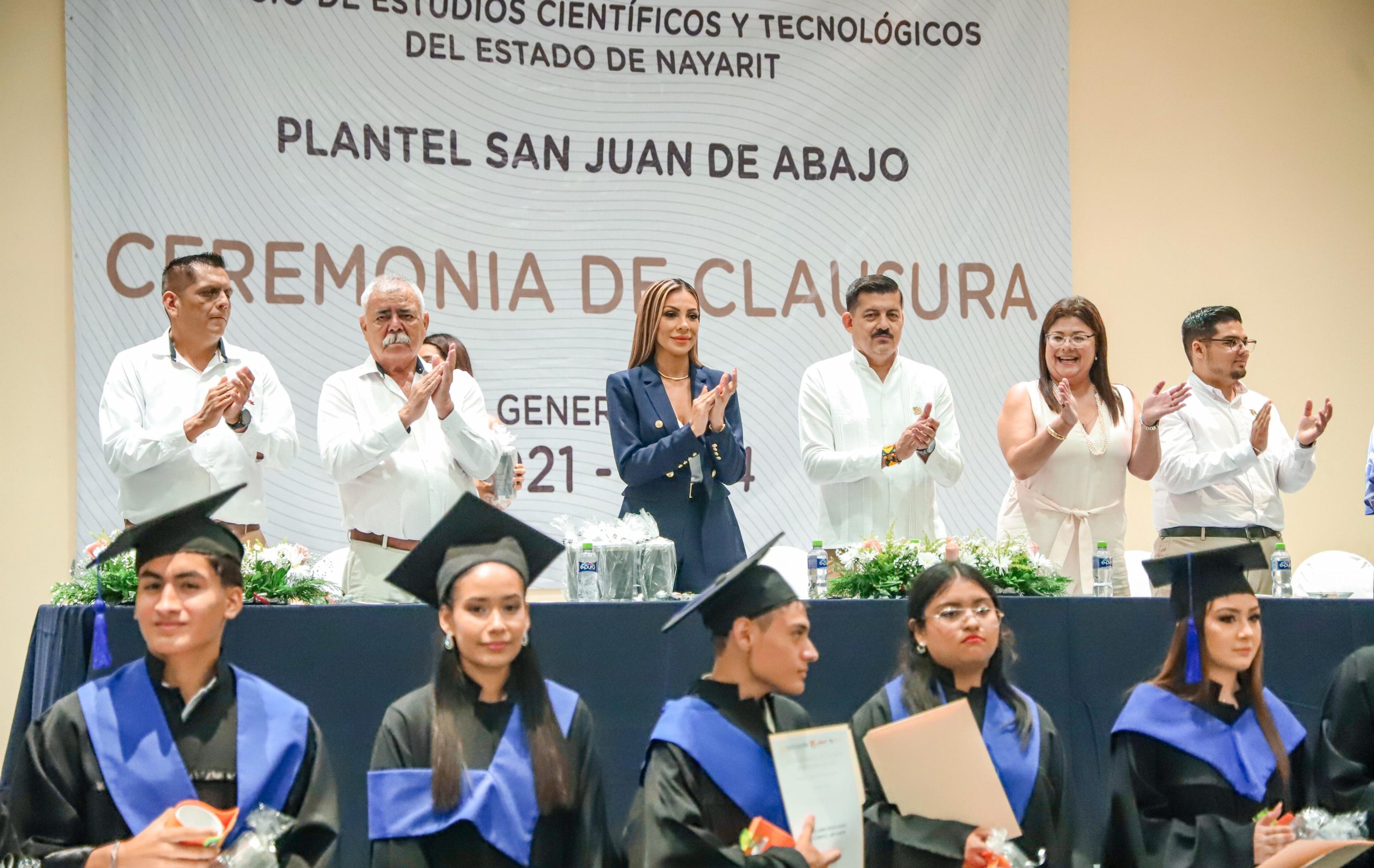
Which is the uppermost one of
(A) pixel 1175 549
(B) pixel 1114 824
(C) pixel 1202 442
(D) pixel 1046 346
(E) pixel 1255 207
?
(E) pixel 1255 207

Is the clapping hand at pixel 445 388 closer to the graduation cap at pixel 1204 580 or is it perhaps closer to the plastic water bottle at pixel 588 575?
the plastic water bottle at pixel 588 575

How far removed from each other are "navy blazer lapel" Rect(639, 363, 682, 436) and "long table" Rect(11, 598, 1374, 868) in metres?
0.90

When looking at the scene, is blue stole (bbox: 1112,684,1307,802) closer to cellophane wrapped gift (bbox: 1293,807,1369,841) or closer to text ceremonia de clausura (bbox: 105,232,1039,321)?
cellophane wrapped gift (bbox: 1293,807,1369,841)

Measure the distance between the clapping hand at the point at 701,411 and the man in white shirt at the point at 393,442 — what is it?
0.65 metres

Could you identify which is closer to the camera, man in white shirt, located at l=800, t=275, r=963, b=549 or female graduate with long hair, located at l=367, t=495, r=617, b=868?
female graduate with long hair, located at l=367, t=495, r=617, b=868

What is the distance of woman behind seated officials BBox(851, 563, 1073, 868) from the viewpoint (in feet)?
10.4

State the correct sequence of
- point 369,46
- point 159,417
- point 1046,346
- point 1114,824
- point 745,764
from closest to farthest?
point 745,764 → point 1114,824 → point 159,417 → point 1046,346 → point 369,46

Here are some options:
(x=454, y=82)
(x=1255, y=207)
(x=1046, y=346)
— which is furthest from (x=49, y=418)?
(x=1255, y=207)

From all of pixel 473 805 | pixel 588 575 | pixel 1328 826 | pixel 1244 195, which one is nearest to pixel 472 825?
pixel 473 805

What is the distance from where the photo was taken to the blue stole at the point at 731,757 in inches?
117

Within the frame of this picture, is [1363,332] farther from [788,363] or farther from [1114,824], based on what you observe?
[1114,824]

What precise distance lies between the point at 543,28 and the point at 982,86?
7.30 feet

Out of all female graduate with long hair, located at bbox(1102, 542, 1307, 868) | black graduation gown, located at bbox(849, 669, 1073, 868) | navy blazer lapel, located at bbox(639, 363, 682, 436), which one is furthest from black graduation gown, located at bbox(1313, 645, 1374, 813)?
navy blazer lapel, located at bbox(639, 363, 682, 436)

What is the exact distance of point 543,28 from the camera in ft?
21.9
